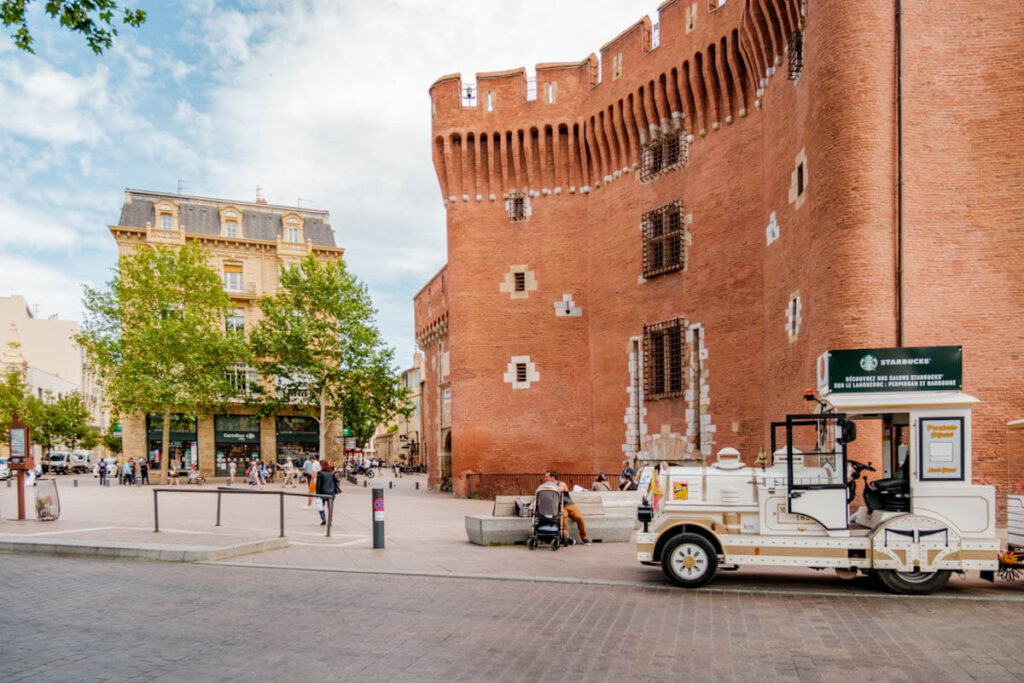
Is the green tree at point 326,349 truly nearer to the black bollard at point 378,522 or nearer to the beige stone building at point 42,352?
the black bollard at point 378,522

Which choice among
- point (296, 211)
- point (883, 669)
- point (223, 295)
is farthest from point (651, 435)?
point (296, 211)

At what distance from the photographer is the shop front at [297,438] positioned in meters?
50.2

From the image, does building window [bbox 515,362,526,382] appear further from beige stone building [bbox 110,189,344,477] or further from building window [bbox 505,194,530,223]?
beige stone building [bbox 110,189,344,477]

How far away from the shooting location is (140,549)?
12.5 metres

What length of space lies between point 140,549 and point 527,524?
255 inches

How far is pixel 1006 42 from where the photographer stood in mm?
16094

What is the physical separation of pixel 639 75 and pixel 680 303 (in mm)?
7602

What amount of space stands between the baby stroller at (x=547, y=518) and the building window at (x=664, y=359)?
1106cm

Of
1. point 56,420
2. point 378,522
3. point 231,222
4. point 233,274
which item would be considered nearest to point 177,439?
point 233,274

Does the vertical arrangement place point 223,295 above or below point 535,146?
below

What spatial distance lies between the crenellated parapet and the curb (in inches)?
645

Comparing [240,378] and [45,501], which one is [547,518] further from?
[240,378]

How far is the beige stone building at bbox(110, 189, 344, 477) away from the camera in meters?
48.3

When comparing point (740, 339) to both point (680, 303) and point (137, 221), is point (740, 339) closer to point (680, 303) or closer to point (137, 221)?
point (680, 303)
